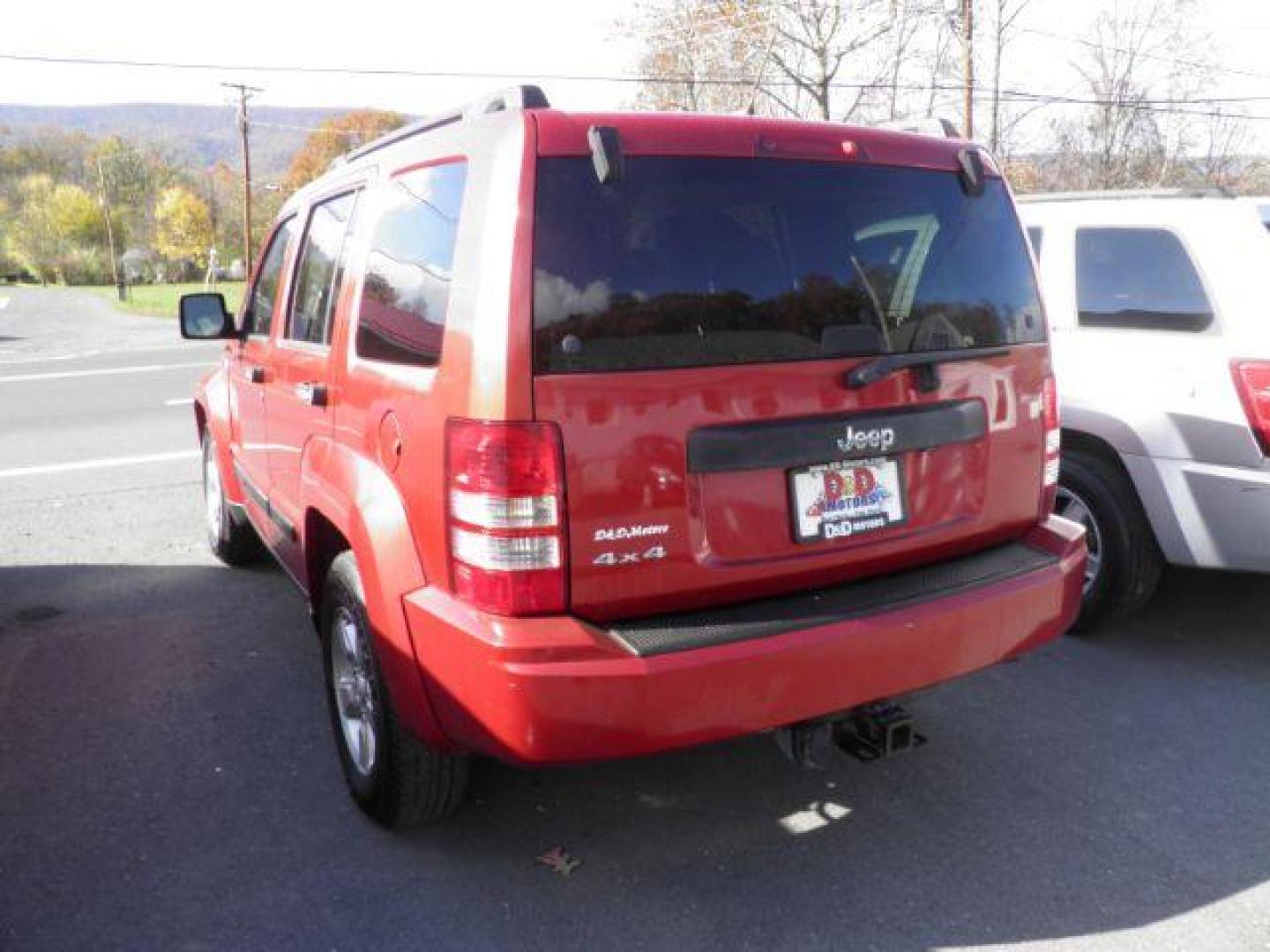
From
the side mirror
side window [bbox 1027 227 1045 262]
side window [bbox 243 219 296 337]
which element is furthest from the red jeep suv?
side window [bbox 1027 227 1045 262]

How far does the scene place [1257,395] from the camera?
378 centimetres

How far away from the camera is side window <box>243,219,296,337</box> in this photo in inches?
164

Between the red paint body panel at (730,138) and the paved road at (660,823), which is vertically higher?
the red paint body panel at (730,138)

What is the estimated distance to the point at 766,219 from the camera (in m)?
2.54

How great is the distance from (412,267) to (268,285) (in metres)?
1.93

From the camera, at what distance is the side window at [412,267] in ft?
8.34

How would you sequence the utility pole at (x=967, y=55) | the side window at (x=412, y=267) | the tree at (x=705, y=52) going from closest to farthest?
the side window at (x=412, y=267) < the utility pole at (x=967, y=55) < the tree at (x=705, y=52)

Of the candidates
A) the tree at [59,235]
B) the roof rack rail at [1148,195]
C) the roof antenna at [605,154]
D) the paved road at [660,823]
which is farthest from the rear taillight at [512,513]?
the tree at [59,235]

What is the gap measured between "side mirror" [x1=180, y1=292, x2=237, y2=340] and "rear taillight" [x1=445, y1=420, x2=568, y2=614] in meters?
2.64

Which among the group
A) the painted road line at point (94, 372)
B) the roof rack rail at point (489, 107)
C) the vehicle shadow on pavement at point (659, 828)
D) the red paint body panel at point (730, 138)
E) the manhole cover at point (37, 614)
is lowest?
the vehicle shadow on pavement at point (659, 828)

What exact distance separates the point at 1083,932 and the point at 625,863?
121 centimetres

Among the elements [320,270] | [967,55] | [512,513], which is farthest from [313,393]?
[967,55]

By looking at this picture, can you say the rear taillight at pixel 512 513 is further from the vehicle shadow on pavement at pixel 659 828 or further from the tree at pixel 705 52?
the tree at pixel 705 52

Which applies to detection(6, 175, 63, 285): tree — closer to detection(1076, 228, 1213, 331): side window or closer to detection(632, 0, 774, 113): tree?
detection(632, 0, 774, 113): tree
